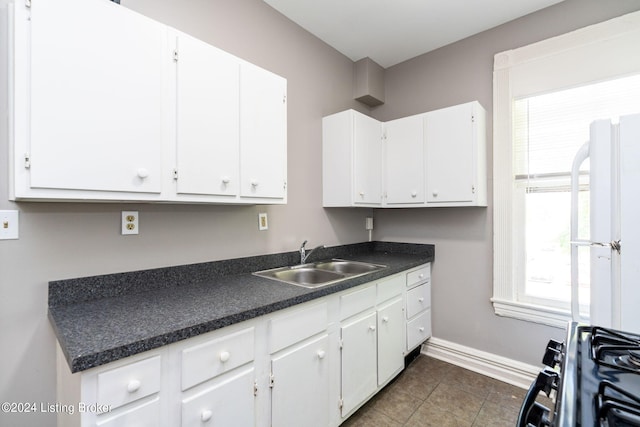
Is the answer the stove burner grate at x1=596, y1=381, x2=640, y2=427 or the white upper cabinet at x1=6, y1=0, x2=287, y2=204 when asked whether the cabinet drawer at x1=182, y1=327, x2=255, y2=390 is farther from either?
the stove burner grate at x1=596, y1=381, x2=640, y2=427

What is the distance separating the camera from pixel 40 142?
101 cm

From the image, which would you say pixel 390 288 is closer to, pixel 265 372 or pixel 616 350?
pixel 265 372

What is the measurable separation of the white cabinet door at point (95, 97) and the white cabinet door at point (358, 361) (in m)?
1.32

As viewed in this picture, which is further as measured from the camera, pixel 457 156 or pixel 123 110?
pixel 457 156

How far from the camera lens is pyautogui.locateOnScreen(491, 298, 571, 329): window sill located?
81.7 inches

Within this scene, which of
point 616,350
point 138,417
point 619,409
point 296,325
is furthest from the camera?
point 296,325

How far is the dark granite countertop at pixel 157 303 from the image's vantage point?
92 centimetres

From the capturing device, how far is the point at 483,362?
240 centimetres

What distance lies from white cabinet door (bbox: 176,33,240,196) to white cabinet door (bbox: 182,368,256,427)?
835 millimetres

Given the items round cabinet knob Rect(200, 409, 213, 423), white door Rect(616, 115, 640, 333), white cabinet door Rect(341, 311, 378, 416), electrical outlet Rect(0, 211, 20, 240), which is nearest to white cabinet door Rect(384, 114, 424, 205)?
white cabinet door Rect(341, 311, 378, 416)

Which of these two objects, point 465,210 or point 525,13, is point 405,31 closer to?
point 525,13

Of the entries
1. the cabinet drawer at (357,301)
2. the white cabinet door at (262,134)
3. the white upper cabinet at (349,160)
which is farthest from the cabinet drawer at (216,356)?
the white upper cabinet at (349,160)

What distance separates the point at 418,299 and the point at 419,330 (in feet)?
0.87

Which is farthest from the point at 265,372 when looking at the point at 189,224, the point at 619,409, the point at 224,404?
the point at 619,409
